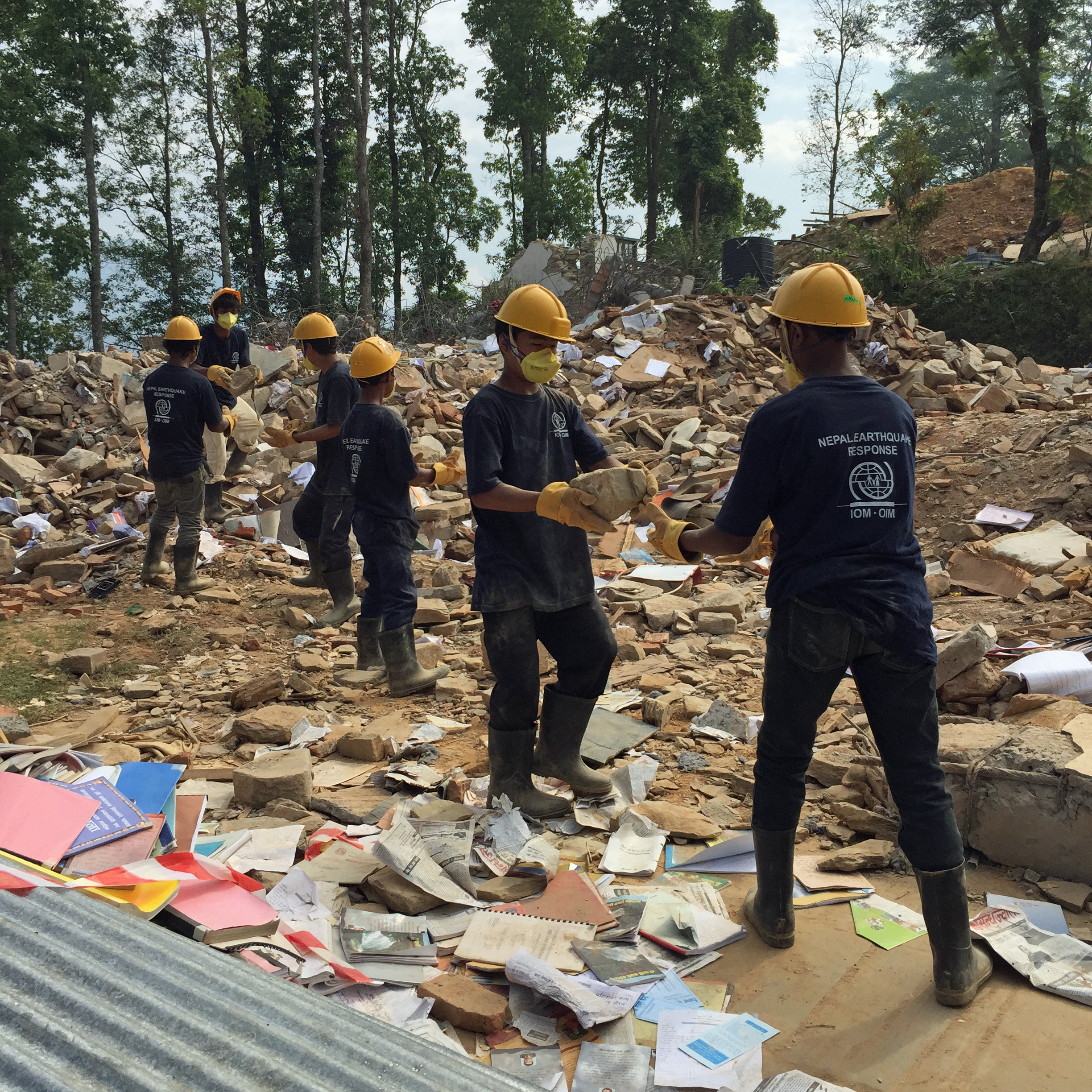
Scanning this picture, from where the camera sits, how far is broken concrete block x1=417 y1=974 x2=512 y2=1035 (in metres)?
2.52

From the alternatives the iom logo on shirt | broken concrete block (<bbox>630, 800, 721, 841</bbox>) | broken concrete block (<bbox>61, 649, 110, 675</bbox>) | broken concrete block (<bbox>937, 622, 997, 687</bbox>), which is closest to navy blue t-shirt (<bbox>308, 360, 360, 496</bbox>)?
broken concrete block (<bbox>61, 649, 110, 675</bbox>)

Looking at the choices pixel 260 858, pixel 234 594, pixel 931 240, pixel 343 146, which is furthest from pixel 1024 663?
pixel 343 146

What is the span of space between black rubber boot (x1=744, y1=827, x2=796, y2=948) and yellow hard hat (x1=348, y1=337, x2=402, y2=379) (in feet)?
11.6

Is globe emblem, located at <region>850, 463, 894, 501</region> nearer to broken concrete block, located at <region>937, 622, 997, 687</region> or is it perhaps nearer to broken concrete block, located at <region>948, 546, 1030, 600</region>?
broken concrete block, located at <region>937, 622, 997, 687</region>

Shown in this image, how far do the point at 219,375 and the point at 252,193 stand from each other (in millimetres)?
23550

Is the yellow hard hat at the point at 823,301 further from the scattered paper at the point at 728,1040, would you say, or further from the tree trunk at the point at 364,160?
the tree trunk at the point at 364,160

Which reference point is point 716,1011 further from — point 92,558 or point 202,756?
point 92,558

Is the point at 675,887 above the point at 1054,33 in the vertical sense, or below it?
below

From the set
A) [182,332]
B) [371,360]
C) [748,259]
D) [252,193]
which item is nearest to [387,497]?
[371,360]

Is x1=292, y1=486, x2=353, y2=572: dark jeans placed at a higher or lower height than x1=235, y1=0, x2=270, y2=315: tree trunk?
lower

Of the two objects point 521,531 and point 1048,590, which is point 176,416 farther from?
point 1048,590

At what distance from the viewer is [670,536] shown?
3.00 m

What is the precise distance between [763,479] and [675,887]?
1522mm

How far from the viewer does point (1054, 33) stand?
73.7 feet
